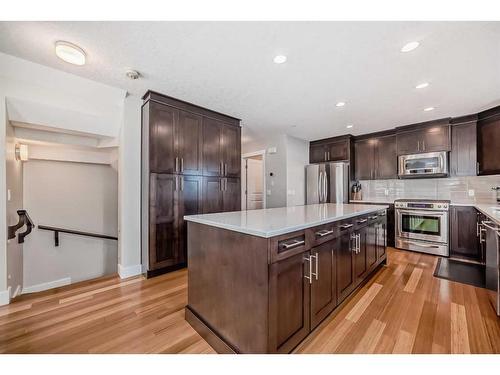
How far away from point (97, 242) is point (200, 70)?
399 centimetres

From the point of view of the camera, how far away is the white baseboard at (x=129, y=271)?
9.04ft

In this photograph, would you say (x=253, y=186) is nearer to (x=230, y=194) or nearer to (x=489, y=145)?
(x=230, y=194)

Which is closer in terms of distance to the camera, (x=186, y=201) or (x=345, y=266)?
(x=345, y=266)

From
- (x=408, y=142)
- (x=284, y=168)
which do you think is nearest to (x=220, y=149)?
(x=284, y=168)

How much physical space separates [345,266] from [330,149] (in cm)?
372

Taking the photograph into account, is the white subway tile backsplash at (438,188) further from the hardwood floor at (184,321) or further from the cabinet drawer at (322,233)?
the cabinet drawer at (322,233)

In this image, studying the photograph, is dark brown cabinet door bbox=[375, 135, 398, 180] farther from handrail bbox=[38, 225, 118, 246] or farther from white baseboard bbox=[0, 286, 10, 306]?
white baseboard bbox=[0, 286, 10, 306]

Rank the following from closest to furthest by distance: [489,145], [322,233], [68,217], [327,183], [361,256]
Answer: [322,233] → [361,256] → [489,145] → [68,217] → [327,183]

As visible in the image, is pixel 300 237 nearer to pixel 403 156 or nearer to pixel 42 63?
pixel 42 63

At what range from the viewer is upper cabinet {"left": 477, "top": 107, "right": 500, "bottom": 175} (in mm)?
3273

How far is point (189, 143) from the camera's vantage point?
10.4 ft

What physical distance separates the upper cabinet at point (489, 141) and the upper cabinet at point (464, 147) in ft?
0.22

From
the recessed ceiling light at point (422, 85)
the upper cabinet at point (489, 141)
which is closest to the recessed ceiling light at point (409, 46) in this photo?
the recessed ceiling light at point (422, 85)
